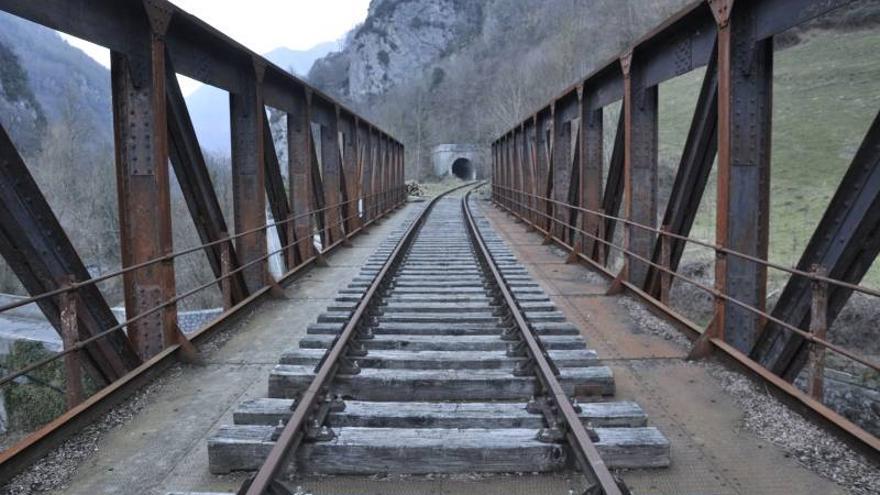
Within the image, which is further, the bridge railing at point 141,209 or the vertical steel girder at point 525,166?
the vertical steel girder at point 525,166

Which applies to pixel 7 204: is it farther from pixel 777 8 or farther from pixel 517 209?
pixel 517 209

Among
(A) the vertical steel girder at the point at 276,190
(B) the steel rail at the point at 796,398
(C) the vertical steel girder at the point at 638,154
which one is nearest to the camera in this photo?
(B) the steel rail at the point at 796,398

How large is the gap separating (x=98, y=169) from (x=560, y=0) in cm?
10062

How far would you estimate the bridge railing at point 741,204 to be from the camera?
450 centimetres

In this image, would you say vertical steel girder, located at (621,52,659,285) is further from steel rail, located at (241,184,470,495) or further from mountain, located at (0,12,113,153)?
mountain, located at (0,12,113,153)

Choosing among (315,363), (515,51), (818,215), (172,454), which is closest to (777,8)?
(315,363)

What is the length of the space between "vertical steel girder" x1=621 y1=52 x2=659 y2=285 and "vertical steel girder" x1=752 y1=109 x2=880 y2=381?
142 inches

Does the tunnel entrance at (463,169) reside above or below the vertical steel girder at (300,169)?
above

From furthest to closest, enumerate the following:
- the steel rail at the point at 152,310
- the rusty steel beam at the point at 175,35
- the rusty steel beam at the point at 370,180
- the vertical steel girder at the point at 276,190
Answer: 1. the rusty steel beam at the point at 370,180
2. the vertical steel girder at the point at 276,190
3. the rusty steel beam at the point at 175,35
4. the steel rail at the point at 152,310

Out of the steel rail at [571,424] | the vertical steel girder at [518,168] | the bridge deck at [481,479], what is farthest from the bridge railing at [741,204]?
the vertical steel girder at [518,168]

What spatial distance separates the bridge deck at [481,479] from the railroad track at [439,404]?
0.14 m

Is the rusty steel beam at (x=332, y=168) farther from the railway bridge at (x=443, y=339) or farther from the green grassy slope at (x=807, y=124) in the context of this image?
the green grassy slope at (x=807, y=124)

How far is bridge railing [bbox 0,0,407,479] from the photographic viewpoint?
455cm

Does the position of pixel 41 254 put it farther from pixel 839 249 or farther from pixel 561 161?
pixel 561 161
